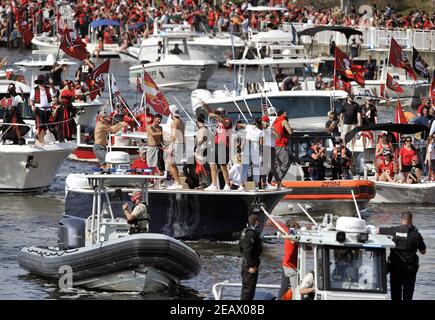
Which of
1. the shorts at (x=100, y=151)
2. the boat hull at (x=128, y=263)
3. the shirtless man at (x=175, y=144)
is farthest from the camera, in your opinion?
the shorts at (x=100, y=151)

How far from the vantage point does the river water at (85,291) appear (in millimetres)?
24016

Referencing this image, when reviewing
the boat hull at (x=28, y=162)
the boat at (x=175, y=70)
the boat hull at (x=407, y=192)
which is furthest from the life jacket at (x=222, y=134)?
the boat at (x=175, y=70)

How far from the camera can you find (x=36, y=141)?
112 feet

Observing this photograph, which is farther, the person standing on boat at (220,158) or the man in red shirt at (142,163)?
the man in red shirt at (142,163)

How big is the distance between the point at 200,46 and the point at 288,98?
22626 mm

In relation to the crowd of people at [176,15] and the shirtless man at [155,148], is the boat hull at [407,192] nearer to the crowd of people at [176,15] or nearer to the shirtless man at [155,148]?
the shirtless man at [155,148]

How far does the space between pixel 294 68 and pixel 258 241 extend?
25.0 meters

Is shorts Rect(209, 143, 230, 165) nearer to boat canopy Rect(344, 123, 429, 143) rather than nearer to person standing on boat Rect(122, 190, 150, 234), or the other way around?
person standing on boat Rect(122, 190, 150, 234)

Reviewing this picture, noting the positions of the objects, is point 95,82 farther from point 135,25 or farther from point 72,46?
point 135,25

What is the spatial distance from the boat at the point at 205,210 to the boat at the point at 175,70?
3085 centimetres

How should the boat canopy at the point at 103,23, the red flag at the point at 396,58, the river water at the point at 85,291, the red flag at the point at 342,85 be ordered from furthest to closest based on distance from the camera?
the boat canopy at the point at 103,23
the red flag at the point at 342,85
the red flag at the point at 396,58
the river water at the point at 85,291

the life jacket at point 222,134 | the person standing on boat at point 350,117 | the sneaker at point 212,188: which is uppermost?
the life jacket at point 222,134
